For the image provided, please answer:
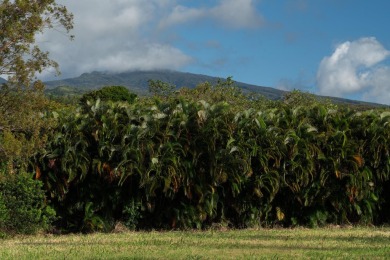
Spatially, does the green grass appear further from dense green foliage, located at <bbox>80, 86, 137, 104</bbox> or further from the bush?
dense green foliage, located at <bbox>80, 86, 137, 104</bbox>

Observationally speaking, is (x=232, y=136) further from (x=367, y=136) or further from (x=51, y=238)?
(x=51, y=238)

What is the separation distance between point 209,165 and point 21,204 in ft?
11.1

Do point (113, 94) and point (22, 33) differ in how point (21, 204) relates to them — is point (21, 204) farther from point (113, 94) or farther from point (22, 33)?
point (113, 94)

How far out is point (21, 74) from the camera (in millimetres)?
9508

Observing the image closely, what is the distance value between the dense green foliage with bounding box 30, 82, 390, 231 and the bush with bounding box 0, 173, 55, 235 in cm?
43

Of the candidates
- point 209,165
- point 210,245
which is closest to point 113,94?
point 209,165

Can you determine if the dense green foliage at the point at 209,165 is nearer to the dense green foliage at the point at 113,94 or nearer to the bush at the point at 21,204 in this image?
the bush at the point at 21,204

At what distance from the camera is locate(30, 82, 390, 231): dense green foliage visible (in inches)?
431

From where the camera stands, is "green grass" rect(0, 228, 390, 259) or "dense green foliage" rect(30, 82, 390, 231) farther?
"dense green foliage" rect(30, 82, 390, 231)

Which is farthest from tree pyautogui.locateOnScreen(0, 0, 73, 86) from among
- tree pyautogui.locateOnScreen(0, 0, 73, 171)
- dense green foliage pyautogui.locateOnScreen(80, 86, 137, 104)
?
dense green foliage pyautogui.locateOnScreen(80, 86, 137, 104)

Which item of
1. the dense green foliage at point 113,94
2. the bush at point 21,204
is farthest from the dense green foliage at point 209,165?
the dense green foliage at point 113,94

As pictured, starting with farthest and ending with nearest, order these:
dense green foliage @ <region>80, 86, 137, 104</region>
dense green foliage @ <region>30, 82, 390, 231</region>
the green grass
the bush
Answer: dense green foliage @ <region>80, 86, 137, 104</region> < dense green foliage @ <region>30, 82, 390, 231</region> < the bush < the green grass

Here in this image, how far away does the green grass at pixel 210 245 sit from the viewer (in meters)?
8.16

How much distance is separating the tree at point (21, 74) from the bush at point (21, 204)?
61cm
